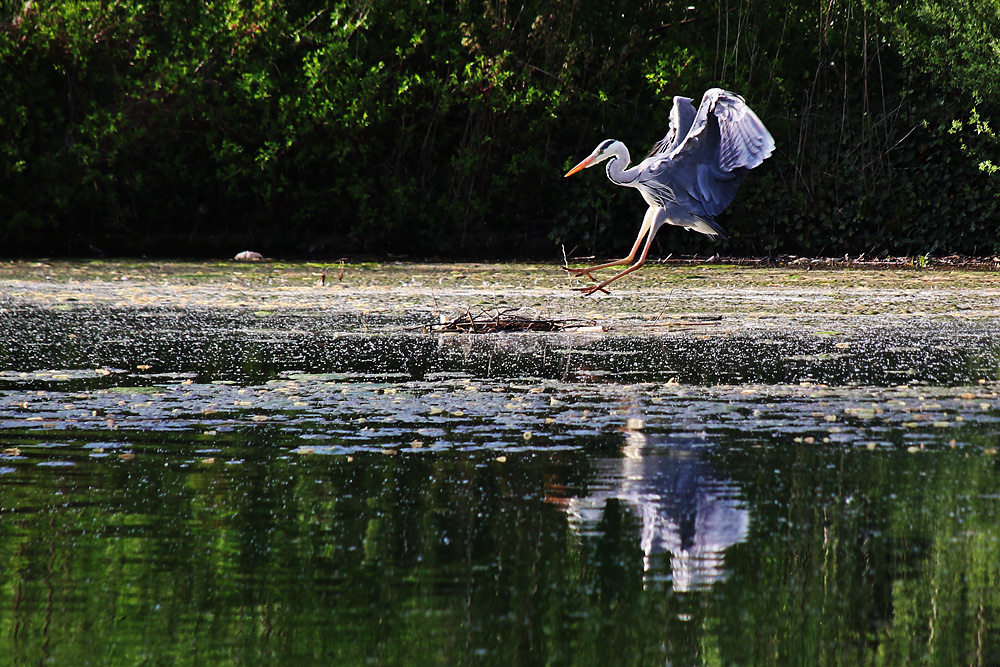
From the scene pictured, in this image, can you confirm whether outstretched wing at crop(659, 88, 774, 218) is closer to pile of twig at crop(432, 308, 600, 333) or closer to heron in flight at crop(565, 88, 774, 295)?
heron in flight at crop(565, 88, 774, 295)

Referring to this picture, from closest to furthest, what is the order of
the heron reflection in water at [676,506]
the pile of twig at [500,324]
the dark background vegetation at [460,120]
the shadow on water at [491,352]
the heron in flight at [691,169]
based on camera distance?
the heron reflection in water at [676,506] < the shadow on water at [491,352] < the pile of twig at [500,324] < the heron in flight at [691,169] < the dark background vegetation at [460,120]

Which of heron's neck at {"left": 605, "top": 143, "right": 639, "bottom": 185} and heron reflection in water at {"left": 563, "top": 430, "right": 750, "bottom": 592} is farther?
heron's neck at {"left": 605, "top": 143, "right": 639, "bottom": 185}

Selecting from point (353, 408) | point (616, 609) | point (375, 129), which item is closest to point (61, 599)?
point (616, 609)

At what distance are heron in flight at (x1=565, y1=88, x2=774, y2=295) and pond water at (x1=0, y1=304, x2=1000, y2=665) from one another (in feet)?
10.1

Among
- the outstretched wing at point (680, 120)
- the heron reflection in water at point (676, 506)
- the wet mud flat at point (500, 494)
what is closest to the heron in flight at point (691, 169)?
the outstretched wing at point (680, 120)

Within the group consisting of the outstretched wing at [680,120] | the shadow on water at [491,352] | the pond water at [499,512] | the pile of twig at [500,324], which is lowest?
the pond water at [499,512]

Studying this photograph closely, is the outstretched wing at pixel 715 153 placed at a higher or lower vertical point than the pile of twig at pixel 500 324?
higher

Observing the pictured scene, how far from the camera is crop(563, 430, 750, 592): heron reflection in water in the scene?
2.85 metres

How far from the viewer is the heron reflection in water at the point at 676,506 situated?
9.36 ft

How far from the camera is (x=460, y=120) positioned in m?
14.9

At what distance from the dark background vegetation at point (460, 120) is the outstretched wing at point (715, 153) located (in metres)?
4.83

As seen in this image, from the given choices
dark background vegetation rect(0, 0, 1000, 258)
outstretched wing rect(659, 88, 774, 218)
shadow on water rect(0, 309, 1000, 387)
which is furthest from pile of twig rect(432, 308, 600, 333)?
dark background vegetation rect(0, 0, 1000, 258)

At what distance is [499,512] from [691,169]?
656 centimetres

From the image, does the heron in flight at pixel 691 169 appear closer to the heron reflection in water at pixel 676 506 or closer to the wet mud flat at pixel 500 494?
the wet mud flat at pixel 500 494
